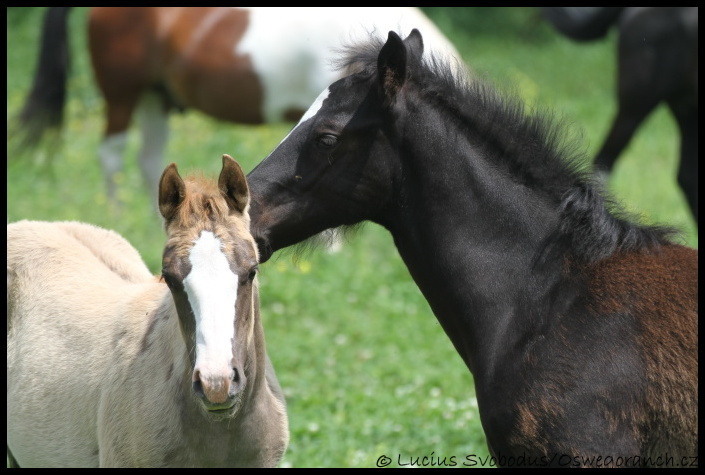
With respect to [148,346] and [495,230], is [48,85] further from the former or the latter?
[495,230]

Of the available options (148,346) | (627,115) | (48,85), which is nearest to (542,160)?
(148,346)

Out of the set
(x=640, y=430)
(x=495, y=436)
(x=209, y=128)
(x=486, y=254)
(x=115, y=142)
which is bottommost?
(x=209, y=128)

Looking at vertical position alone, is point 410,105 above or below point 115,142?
above

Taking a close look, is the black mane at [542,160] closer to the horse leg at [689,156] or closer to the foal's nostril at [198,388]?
the foal's nostril at [198,388]

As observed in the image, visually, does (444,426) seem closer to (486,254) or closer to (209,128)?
(486,254)

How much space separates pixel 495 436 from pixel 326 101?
132 centimetres

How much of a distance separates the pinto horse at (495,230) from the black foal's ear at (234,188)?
0.40 feet

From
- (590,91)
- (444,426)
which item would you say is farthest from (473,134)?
(590,91)

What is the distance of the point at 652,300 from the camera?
3201 millimetres

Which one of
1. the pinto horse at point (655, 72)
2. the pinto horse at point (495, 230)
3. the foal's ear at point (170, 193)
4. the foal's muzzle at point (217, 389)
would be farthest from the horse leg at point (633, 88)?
the foal's muzzle at point (217, 389)

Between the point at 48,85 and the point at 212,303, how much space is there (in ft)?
21.1

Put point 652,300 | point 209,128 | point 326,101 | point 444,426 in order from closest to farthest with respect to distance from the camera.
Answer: point 652,300
point 326,101
point 444,426
point 209,128

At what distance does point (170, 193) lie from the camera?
3.25m

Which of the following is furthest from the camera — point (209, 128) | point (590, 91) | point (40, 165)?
point (590, 91)
